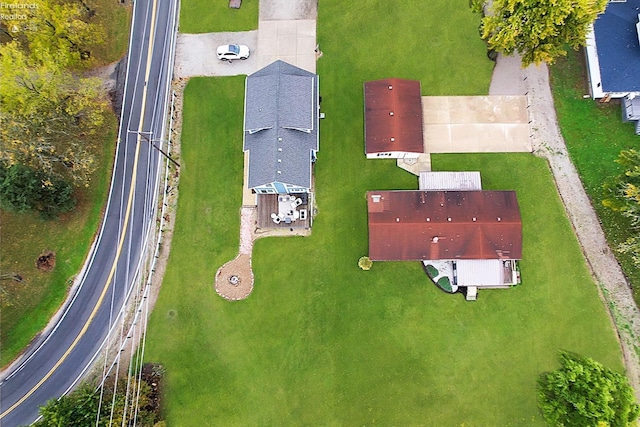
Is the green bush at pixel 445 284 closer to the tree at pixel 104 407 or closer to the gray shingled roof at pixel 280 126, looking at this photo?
the gray shingled roof at pixel 280 126

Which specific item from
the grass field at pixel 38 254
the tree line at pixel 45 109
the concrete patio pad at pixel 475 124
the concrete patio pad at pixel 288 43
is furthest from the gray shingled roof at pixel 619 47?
the grass field at pixel 38 254

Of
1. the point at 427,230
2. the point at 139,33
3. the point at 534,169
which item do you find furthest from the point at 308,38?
the point at 534,169

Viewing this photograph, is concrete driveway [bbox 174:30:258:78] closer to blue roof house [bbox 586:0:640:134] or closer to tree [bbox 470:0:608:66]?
tree [bbox 470:0:608:66]

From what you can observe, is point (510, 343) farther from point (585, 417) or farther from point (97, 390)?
point (97, 390)

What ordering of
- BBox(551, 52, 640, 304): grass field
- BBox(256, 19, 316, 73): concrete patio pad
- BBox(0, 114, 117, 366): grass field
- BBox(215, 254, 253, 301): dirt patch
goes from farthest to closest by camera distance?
1. BBox(256, 19, 316, 73): concrete patio pad
2. BBox(215, 254, 253, 301): dirt patch
3. BBox(0, 114, 117, 366): grass field
4. BBox(551, 52, 640, 304): grass field

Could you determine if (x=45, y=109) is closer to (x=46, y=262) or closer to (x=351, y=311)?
(x=46, y=262)

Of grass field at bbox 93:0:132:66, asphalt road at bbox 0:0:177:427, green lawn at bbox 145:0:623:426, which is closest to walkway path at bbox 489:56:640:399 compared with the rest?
green lawn at bbox 145:0:623:426
